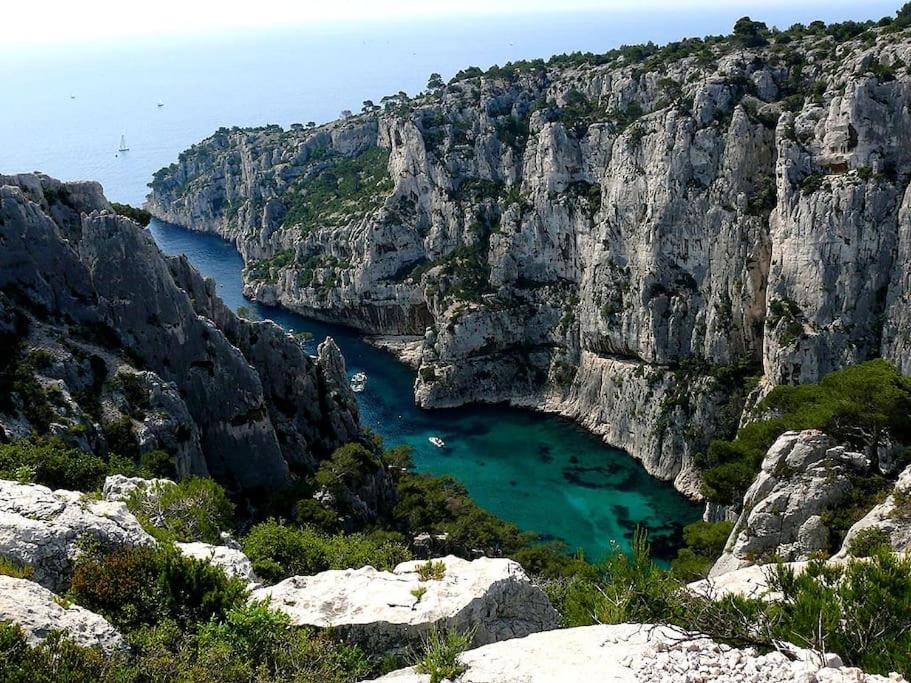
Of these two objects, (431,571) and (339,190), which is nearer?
(431,571)

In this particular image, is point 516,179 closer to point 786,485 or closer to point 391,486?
point 391,486

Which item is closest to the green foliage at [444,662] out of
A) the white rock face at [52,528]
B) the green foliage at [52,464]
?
the white rock face at [52,528]

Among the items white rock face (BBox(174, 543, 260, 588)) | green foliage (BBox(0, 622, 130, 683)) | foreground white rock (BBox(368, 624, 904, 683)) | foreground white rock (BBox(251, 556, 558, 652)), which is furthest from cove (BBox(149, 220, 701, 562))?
green foliage (BBox(0, 622, 130, 683))

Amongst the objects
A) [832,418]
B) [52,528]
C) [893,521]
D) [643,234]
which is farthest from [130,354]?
[643,234]

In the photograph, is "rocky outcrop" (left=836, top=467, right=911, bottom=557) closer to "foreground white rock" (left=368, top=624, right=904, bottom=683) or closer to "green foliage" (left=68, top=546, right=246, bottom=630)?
"foreground white rock" (left=368, top=624, right=904, bottom=683)

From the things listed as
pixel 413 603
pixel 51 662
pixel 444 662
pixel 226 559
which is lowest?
pixel 226 559

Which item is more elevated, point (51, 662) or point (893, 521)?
point (51, 662)

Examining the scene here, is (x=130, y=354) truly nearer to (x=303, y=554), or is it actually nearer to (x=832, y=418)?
(x=303, y=554)
